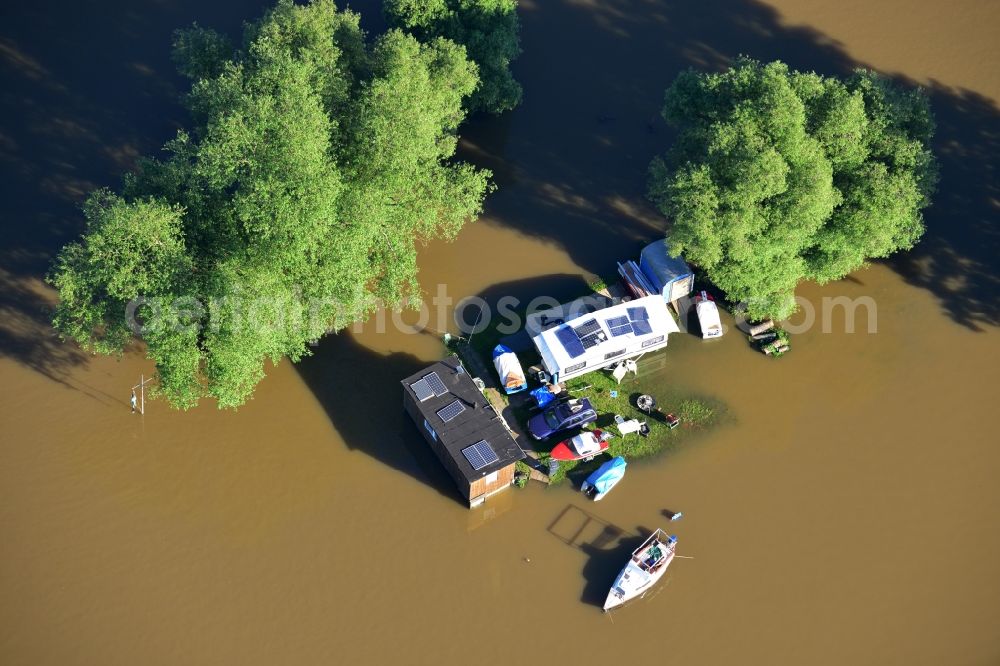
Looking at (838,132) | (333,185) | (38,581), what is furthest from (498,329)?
(38,581)

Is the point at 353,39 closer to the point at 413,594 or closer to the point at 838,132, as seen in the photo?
the point at 838,132

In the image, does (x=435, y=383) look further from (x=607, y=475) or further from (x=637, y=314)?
(x=637, y=314)

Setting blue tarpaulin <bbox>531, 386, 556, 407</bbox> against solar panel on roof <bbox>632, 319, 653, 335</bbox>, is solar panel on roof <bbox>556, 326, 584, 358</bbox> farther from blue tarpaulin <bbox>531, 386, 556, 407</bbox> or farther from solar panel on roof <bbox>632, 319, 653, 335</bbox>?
solar panel on roof <bbox>632, 319, 653, 335</bbox>

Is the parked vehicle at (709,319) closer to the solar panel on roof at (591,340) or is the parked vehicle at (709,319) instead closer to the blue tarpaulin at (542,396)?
the solar panel on roof at (591,340)

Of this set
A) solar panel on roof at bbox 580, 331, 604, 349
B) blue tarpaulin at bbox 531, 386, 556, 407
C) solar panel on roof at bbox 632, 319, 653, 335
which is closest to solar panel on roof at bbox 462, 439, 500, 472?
blue tarpaulin at bbox 531, 386, 556, 407

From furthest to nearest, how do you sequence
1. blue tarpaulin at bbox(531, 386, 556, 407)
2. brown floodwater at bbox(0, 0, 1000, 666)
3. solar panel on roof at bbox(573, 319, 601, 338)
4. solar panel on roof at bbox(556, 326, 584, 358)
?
solar panel on roof at bbox(573, 319, 601, 338)
solar panel on roof at bbox(556, 326, 584, 358)
blue tarpaulin at bbox(531, 386, 556, 407)
brown floodwater at bbox(0, 0, 1000, 666)

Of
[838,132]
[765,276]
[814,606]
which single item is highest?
[838,132]
